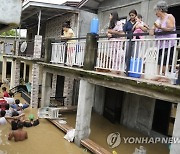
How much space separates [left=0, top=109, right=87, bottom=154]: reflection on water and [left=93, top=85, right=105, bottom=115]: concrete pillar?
3.16 m

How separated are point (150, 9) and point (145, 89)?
15.7 ft

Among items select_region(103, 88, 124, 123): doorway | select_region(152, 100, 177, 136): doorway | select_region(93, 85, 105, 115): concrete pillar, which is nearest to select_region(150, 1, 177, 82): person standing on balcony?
select_region(152, 100, 177, 136): doorway

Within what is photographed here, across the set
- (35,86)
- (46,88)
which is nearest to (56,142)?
(46,88)

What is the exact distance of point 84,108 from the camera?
7840 millimetres

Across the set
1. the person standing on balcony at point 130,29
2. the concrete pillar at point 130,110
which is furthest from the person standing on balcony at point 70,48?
the person standing on balcony at point 130,29

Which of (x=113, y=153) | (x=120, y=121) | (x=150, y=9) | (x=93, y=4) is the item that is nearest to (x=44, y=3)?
(x=93, y=4)

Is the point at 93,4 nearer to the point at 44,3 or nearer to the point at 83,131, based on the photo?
the point at 44,3

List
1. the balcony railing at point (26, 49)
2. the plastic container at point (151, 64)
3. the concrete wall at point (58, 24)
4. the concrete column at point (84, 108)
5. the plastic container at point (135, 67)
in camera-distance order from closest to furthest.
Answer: the plastic container at point (151, 64) < the plastic container at point (135, 67) < the concrete column at point (84, 108) < the concrete wall at point (58, 24) < the balcony railing at point (26, 49)

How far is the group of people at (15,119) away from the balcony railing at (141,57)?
3705mm

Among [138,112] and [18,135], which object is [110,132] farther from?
[18,135]

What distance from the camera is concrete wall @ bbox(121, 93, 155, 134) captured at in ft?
30.2

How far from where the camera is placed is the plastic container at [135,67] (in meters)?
5.75

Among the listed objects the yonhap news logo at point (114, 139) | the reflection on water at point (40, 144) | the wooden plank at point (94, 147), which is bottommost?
the reflection on water at point (40, 144)

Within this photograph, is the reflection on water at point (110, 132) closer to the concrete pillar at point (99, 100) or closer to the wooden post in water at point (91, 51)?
the concrete pillar at point (99, 100)
